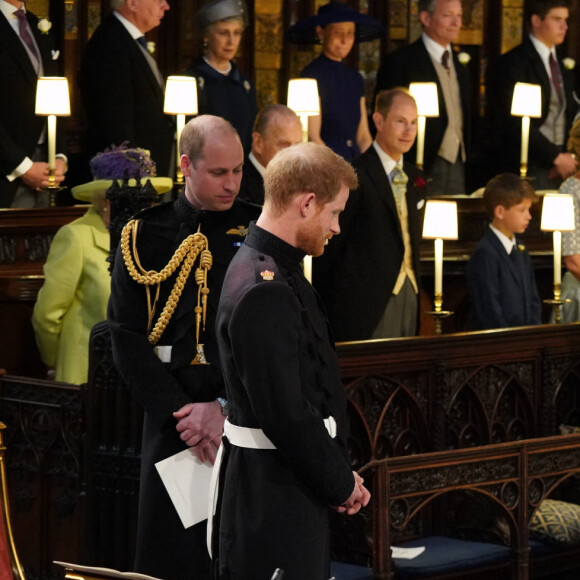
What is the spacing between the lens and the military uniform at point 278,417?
11.9 ft

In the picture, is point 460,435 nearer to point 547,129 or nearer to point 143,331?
point 143,331

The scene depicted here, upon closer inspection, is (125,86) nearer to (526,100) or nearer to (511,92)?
(526,100)

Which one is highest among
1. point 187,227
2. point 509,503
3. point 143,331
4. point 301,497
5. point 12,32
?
point 12,32

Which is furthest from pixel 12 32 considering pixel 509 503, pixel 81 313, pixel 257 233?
pixel 257 233

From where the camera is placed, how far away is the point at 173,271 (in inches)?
175

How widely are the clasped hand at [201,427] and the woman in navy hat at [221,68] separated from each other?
4.16 metres

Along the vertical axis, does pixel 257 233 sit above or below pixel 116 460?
above

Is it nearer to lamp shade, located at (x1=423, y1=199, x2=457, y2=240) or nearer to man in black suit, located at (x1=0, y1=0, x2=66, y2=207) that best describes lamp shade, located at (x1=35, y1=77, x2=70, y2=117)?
man in black suit, located at (x1=0, y1=0, x2=66, y2=207)

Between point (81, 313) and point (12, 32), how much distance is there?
236 cm

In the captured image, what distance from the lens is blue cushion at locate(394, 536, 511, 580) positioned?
5.52 m

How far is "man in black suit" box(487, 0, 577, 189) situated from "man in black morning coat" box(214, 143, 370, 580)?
611 cm

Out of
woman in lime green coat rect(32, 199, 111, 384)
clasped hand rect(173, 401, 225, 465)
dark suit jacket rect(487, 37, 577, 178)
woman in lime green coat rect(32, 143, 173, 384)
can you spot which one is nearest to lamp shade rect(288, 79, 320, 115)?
dark suit jacket rect(487, 37, 577, 178)

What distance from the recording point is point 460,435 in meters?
6.22

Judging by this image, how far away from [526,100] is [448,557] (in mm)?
4289
